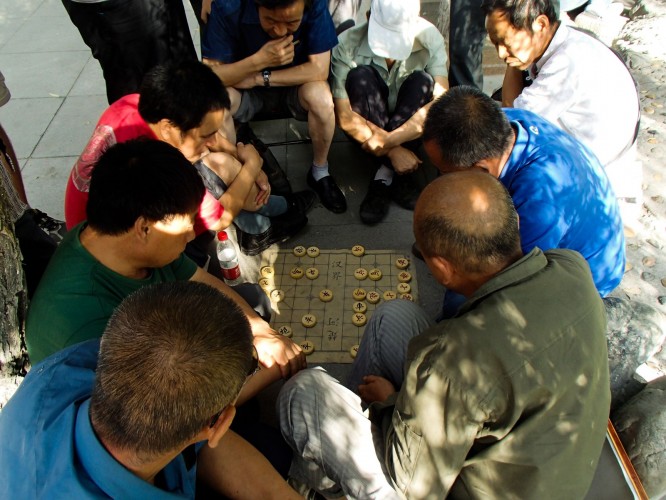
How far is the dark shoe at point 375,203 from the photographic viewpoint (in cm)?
432

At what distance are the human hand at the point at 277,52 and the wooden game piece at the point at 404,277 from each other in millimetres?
1902

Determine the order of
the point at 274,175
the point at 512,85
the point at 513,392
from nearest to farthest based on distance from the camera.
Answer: the point at 513,392 < the point at 512,85 < the point at 274,175

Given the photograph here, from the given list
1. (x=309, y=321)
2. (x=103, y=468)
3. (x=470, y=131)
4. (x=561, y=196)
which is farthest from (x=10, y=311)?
(x=561, y=196)

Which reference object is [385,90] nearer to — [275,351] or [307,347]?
[307,347]

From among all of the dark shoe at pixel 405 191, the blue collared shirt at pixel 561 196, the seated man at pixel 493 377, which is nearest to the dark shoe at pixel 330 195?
the dark shoe at pixel 405 191

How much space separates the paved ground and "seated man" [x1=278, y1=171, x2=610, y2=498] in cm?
170

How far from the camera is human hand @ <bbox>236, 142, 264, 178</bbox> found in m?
3.65

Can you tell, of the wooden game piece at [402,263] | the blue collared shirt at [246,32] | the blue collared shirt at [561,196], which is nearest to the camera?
the blue collared shirt at [561,196]

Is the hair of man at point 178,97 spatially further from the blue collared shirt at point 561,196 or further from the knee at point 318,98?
the blue collared shirt at point 561,196

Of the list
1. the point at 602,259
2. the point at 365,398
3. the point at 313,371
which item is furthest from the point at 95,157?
the point at 602,259

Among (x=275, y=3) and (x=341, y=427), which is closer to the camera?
(x=341, y=427)

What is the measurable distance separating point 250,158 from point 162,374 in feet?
7.95

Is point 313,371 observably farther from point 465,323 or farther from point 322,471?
point 465,323

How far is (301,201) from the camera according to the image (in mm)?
4414
